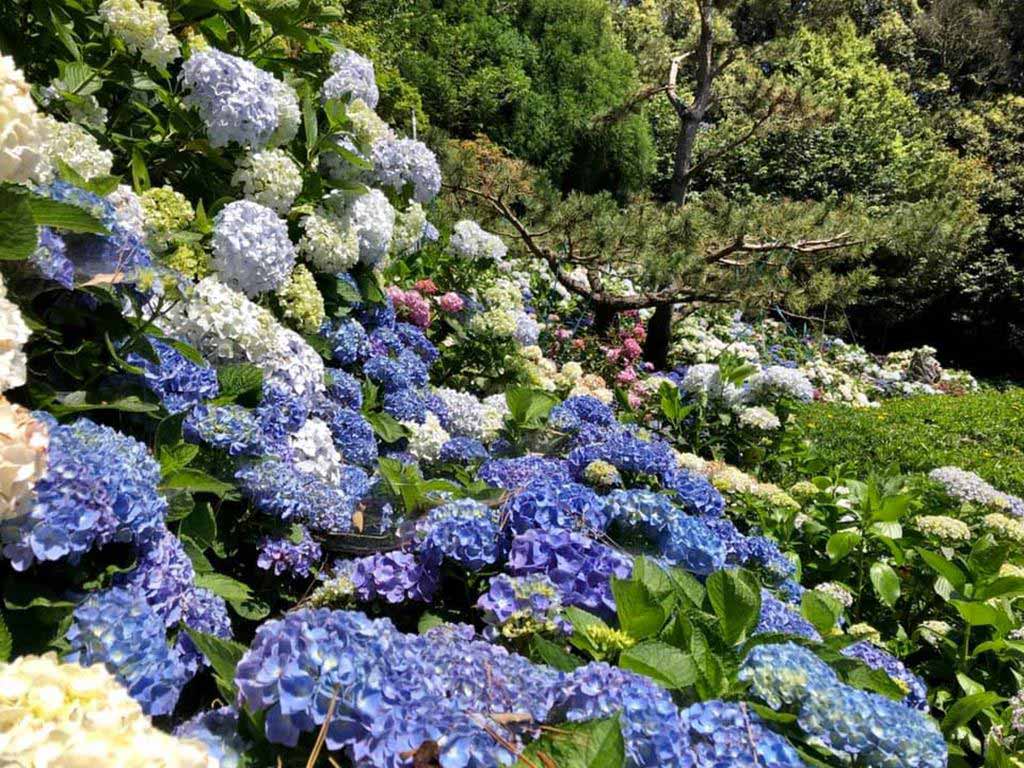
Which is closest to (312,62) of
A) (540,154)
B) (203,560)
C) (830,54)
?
(203,560)

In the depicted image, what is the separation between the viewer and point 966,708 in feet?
5.62

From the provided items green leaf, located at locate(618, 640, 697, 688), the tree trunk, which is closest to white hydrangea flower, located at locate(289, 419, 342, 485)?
green leaf, located at locate(618, 640, 697, 688)

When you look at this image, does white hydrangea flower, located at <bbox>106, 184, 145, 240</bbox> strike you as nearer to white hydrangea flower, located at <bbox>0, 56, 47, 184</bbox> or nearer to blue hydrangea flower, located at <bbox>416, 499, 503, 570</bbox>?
white hydrangea flower, located at <bbox>0, 56, 47, 184</bbox>

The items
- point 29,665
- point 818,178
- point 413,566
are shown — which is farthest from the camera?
point 818,178

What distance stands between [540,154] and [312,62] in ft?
25.3

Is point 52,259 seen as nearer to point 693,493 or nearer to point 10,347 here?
point 10,347

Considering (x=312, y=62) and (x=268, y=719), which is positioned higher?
(x=312, y=62)

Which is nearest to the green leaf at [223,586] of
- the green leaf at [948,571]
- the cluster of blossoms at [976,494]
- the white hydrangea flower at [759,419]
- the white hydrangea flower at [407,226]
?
the green leaf at [948,571]

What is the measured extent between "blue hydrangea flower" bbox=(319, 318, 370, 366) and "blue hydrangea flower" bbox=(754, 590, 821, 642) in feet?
4.52

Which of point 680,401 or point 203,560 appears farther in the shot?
→ point 680,401

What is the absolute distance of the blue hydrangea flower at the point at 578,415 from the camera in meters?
2.31

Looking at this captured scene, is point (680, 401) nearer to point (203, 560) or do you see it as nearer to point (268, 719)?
point (203, 560)

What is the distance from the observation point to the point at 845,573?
2.49m

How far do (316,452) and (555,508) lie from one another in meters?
0.65
